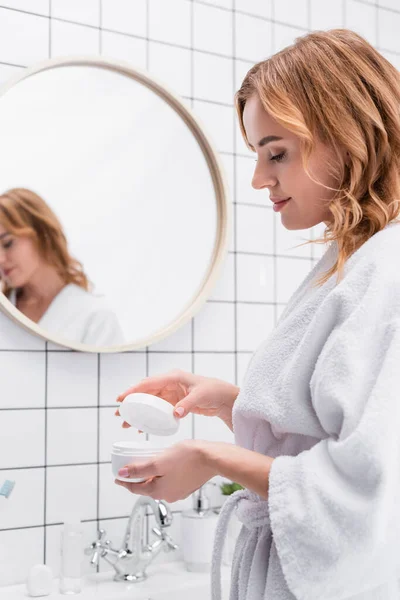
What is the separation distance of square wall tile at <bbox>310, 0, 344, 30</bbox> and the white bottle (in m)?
1.52

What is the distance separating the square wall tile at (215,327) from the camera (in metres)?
1.80

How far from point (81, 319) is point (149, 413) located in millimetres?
615

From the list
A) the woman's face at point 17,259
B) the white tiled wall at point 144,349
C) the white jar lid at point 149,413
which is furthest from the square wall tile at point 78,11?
the white jar lid at point 149,413

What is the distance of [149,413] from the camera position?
104 cm

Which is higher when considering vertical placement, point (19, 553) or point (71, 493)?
point (71, 493)

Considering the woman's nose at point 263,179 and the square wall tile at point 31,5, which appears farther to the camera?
the square wall tile at point 31,5

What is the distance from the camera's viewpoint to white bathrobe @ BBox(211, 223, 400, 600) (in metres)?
0.77

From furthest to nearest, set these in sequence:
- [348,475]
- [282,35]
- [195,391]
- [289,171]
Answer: [282,35] < [195,391] < [289,171] < [348,475]

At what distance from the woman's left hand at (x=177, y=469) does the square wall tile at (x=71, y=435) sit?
73cm

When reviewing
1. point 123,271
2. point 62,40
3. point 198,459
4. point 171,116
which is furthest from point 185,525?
point 62,40

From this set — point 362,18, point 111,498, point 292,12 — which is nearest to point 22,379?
point 111,498

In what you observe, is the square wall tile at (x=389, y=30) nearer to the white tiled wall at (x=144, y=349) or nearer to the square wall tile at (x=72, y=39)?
the white tiled wall at (x=144, y=349)

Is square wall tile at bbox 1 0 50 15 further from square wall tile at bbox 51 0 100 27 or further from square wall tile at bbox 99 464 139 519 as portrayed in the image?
square wall tile at bbox 99 464 139 519

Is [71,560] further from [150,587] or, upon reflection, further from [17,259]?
[17,259]
